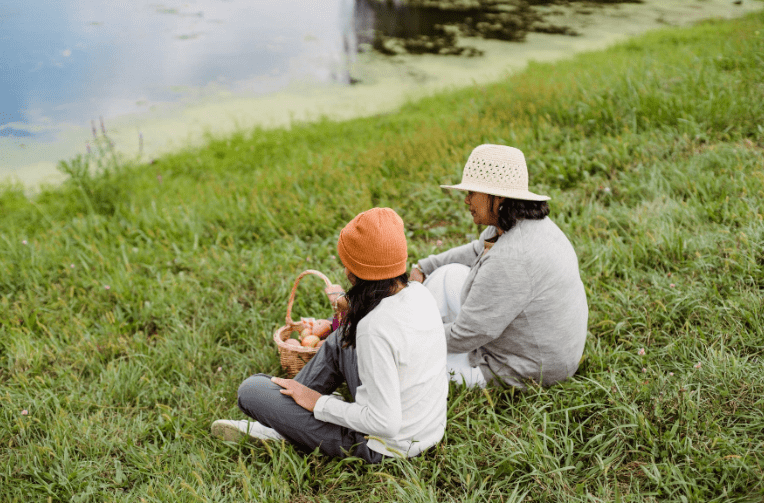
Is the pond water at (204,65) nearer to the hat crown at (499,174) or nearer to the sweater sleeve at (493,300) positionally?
the hat crown at (499,174)

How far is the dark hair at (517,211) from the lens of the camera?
2100mm

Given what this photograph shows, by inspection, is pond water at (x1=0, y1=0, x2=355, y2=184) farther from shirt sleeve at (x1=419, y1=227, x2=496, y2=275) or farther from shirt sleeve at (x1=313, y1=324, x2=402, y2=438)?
shirt sleeve at (x1=313, y1=324, x2=402, y2=438)

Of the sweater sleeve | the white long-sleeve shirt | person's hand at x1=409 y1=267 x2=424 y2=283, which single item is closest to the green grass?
the white long-sleeve shirt

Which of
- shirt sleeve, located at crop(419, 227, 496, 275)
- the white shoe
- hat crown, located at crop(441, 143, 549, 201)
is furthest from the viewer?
shirt sleeve, located at crop(419, 227, 496, 275)

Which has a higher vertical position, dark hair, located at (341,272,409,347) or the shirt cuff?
dark hair, located at (341,272,409,347)

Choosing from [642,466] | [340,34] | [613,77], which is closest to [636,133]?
[613,77]

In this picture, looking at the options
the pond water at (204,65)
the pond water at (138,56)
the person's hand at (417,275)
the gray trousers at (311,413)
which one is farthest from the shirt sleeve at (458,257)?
the pond water at (138,56)

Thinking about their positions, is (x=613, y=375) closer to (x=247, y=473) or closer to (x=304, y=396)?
(x=304, y=396)

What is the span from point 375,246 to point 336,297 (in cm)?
87

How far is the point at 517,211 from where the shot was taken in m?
2.10

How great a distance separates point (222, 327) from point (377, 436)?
148 cm

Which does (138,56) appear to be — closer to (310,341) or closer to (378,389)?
(310,341)

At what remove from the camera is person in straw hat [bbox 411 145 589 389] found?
2.05 m

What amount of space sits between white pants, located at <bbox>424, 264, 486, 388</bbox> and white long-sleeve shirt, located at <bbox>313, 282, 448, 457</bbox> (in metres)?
0.37
